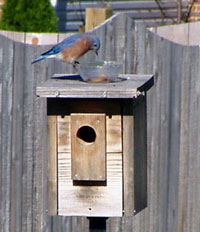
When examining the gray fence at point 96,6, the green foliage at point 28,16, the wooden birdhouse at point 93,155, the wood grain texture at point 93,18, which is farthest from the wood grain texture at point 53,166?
the gray fence at point 96,6

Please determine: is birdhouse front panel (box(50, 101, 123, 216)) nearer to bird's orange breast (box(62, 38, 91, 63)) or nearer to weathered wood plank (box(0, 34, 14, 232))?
bird's orange breast (box(62, 38, 91, 63))

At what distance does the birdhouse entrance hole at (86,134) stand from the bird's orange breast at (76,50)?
609 mm

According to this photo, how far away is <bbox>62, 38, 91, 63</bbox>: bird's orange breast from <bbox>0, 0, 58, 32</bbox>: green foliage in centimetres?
273

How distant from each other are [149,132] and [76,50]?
983 mm

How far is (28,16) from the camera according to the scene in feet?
25.5

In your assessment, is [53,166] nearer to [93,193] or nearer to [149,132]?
[93,193]

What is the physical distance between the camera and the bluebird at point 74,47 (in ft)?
16.5

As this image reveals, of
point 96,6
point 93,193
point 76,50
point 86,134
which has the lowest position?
point 93,193

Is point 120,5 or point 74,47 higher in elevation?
point 120,5

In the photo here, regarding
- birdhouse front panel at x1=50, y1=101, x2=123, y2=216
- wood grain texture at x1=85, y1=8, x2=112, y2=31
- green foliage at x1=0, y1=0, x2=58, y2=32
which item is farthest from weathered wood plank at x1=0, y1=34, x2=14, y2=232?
green foliage at x1=0, y1=0, x2=58, y2=32

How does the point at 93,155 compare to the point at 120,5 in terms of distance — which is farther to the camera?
the point at 120,5

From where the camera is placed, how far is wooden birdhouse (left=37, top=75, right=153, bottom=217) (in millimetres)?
4371

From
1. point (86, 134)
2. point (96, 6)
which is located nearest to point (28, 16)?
point (96, 6)

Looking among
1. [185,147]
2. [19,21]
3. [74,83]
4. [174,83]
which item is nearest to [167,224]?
[185,147]
